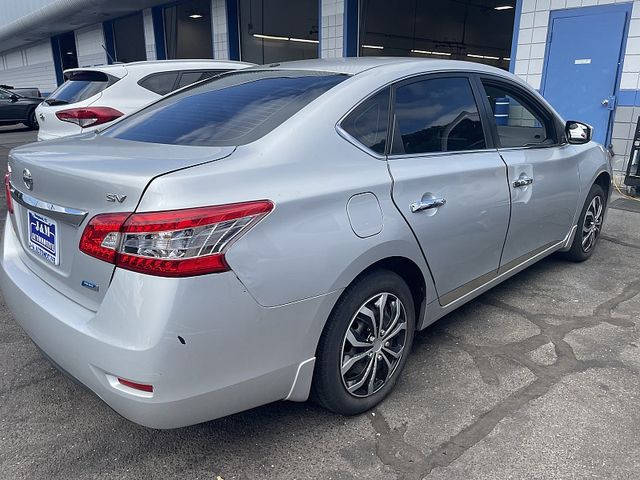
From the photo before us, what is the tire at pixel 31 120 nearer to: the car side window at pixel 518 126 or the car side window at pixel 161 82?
the car side window at pixel 161 82

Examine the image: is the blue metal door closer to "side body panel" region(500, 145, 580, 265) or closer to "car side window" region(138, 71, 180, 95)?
"side body panel" region(500, 145, 580, 265)

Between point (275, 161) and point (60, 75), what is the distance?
2868cm

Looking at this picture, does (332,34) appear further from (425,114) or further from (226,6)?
(425,114)

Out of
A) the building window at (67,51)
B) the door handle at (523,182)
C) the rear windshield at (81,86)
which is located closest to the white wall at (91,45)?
the building window at (67,51)

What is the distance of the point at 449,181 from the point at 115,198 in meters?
Answer: 1.63

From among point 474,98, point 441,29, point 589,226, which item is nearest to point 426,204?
point 474,98

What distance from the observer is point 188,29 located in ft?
61.6

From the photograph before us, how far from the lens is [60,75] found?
86.9 ft

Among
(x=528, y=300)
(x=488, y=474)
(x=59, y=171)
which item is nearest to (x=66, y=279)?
(x=59, y=171)

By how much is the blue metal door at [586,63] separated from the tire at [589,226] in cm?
404

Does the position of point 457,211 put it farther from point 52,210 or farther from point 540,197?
point 52,210

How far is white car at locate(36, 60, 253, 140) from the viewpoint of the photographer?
20.2 feet

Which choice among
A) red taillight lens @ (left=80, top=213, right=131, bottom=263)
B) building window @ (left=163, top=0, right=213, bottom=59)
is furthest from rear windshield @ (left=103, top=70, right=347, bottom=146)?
building window @ (left=163, top=0, right=213, bottom=59)

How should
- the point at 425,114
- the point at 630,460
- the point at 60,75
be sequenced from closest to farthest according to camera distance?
the point at 630,460 → the point at 425,114 → the point at 60,75
